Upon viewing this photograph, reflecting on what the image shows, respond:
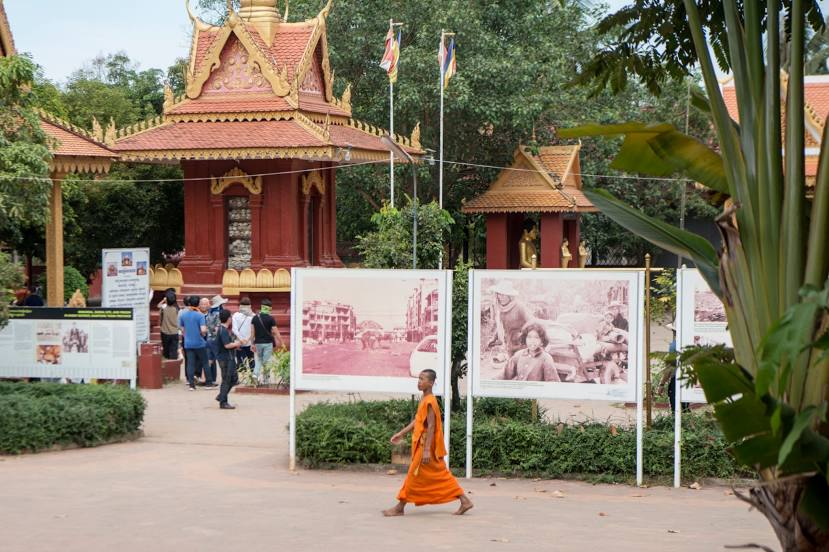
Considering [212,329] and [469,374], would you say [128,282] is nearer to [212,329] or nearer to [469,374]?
[212,329]

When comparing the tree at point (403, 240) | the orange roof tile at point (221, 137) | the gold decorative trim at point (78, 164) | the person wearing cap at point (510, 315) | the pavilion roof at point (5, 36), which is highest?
the pavilion roof at point (5, 36)

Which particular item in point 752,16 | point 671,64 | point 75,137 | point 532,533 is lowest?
point 532,533

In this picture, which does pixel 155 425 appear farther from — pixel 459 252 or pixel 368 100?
pixel 459 252

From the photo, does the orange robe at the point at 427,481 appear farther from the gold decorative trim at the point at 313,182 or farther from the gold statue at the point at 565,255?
the gold statue at the point at 565,255

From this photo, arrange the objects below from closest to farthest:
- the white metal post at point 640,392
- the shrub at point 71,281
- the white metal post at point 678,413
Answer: the white metal post at point 678,413 → the white metal post at point 640,392 → the shrub at point 71,281

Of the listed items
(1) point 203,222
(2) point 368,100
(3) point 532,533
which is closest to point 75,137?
(1) point 203,222

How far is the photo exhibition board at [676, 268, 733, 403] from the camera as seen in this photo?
11.4 metres

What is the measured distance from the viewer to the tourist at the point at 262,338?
1823cm

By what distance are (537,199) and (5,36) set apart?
17.2 metres

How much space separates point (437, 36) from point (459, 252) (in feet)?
33.2

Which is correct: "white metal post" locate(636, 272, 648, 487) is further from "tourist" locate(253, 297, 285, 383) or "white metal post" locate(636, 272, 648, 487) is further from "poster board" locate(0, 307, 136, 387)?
"tourist" locate(253, 297, 285, 383)

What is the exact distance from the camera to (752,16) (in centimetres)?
367

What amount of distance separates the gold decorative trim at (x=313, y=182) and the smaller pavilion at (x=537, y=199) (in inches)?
264

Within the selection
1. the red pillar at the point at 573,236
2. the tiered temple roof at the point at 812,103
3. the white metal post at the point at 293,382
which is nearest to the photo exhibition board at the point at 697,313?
the white metal post at the point at 293,382
